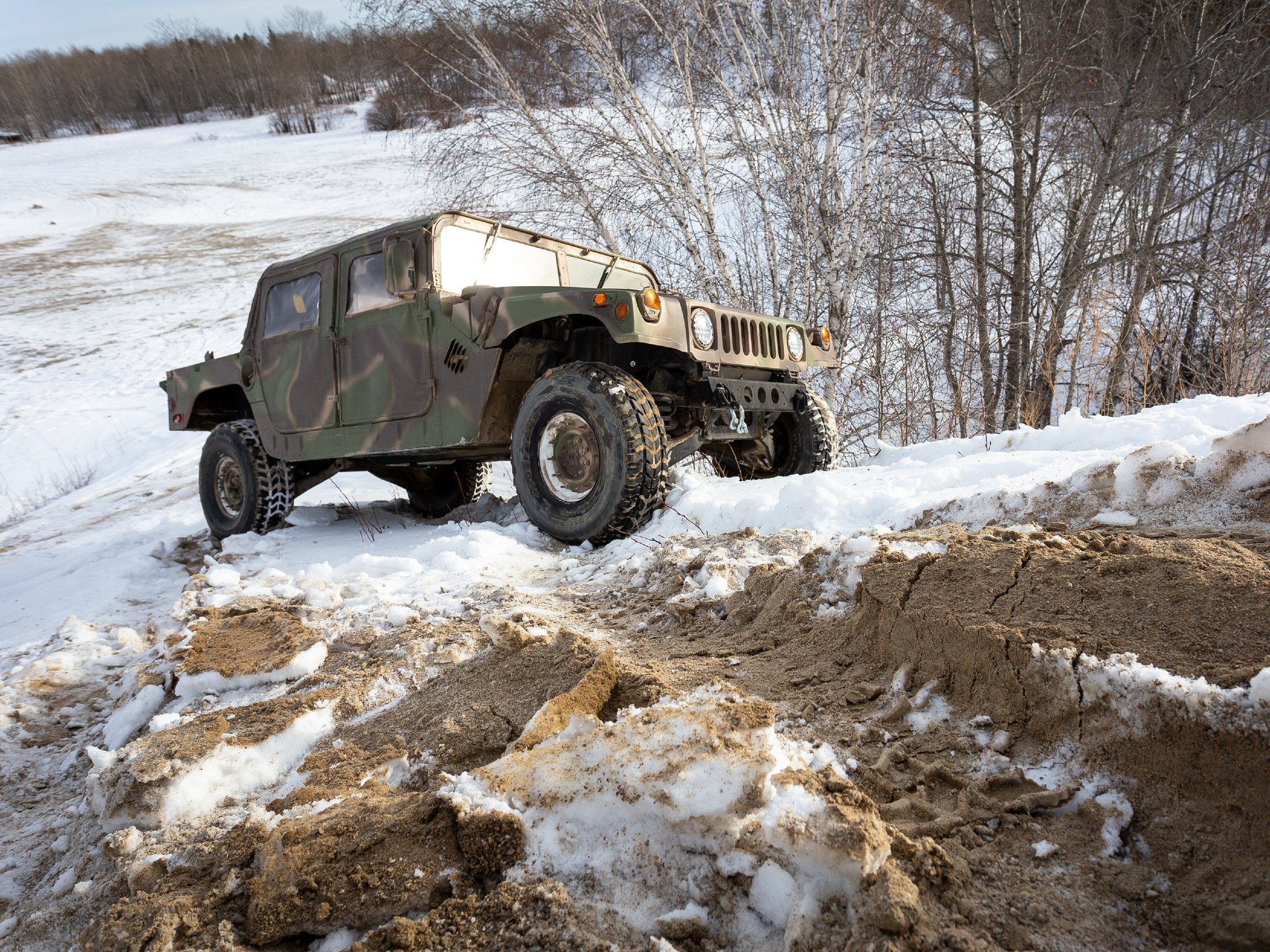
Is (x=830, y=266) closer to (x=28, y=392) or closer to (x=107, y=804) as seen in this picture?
(x=107, y=804)

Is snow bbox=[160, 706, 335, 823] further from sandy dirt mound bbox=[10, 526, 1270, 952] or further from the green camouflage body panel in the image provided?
the green camouflage body panel

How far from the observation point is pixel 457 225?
4.38m

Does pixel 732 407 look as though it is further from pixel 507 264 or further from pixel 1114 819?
pixel 1114 819

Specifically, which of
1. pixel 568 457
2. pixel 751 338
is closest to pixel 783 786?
pixel 568 457

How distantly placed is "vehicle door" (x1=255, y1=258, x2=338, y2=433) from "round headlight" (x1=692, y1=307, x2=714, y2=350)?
2.45 metres

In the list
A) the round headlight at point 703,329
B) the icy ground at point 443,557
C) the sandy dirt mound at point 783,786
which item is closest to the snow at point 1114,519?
the icy ground at point 443,557

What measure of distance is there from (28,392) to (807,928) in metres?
16.2

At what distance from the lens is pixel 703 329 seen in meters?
3.82

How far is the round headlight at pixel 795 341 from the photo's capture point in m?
4.49

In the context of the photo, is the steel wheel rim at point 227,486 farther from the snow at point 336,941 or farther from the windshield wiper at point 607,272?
the snow at point 336,941

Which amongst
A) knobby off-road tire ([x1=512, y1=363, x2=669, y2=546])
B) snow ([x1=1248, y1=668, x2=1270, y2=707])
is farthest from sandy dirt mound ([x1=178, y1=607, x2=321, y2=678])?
snow ([x1=1248, y1=668, x2=1270, y2=707])

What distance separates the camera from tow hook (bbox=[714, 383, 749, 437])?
3920 mm

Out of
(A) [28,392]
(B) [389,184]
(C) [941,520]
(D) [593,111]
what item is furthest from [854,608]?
(B) [389,184]

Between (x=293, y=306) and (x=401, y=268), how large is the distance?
1518 mm
